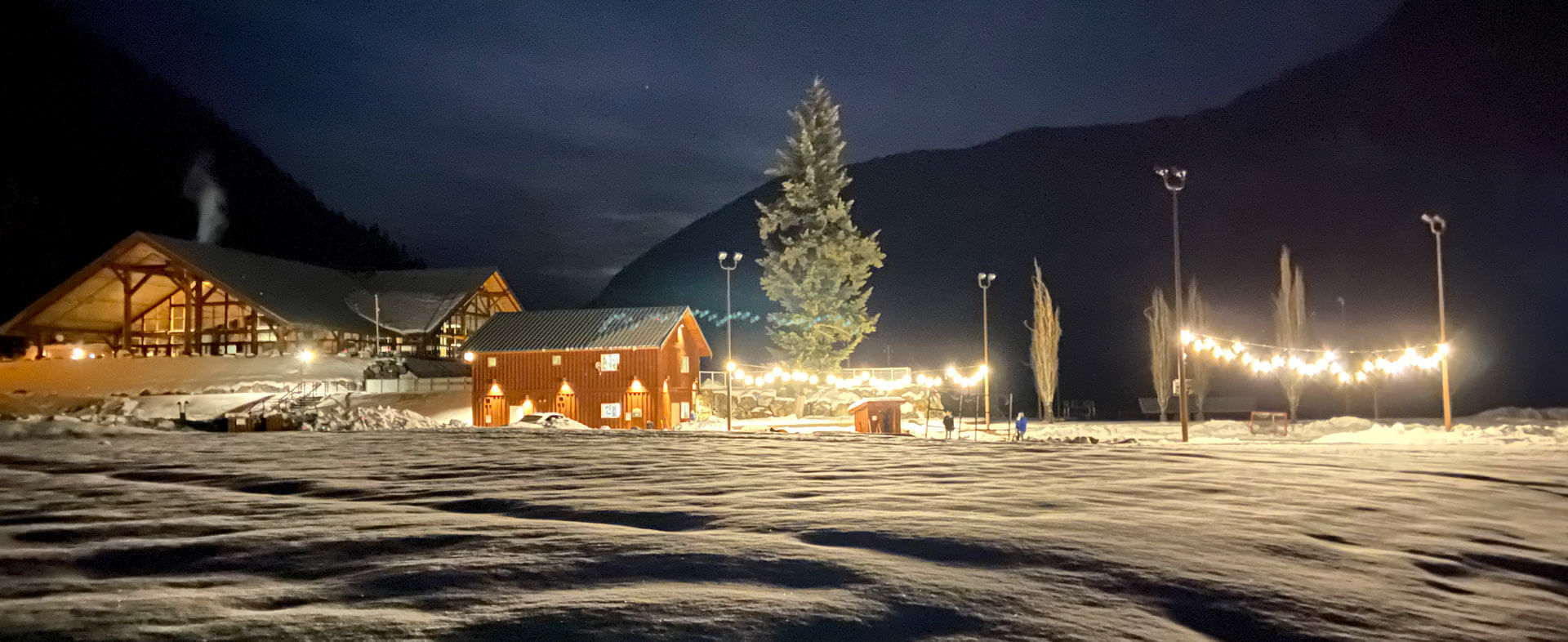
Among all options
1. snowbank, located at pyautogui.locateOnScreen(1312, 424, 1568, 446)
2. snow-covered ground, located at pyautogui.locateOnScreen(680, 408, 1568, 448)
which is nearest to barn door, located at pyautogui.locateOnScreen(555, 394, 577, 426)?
snow-covered ground, located at pyautogui.locateOnScreen(680, 408, 1568, 448)

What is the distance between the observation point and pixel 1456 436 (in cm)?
2316

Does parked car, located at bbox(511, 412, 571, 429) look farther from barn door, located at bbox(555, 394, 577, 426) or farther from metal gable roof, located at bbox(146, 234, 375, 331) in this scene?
metal gable roof, located at bbox(146, 234, 375, 331)

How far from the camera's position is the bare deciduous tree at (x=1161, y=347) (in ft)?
144

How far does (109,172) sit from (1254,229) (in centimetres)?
14439

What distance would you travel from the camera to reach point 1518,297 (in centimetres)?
7975

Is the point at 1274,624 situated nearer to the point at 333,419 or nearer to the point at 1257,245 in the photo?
the point at 333,419

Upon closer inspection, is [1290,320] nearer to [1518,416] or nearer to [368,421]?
[1518,416]

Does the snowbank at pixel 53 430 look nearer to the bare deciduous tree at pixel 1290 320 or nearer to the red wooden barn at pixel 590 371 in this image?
the red wooden barn at pixel 590 371

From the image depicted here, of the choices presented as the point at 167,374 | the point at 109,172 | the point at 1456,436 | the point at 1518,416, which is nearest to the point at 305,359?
the point at 167,374

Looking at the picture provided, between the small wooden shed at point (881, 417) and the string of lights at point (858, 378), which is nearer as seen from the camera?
the small wooden shed at point (881, 417)

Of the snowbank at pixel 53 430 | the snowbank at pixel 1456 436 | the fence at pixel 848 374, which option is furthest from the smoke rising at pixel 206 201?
the snowbank at pixel 1456 436

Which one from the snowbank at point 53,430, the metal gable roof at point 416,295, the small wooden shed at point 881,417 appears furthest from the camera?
the metal gable roof at point 416,295

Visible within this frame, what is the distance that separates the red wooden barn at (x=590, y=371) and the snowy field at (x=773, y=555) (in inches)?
1073

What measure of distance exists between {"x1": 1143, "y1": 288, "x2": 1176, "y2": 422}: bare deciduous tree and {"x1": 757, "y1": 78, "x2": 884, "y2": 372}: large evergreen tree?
1485 cm
